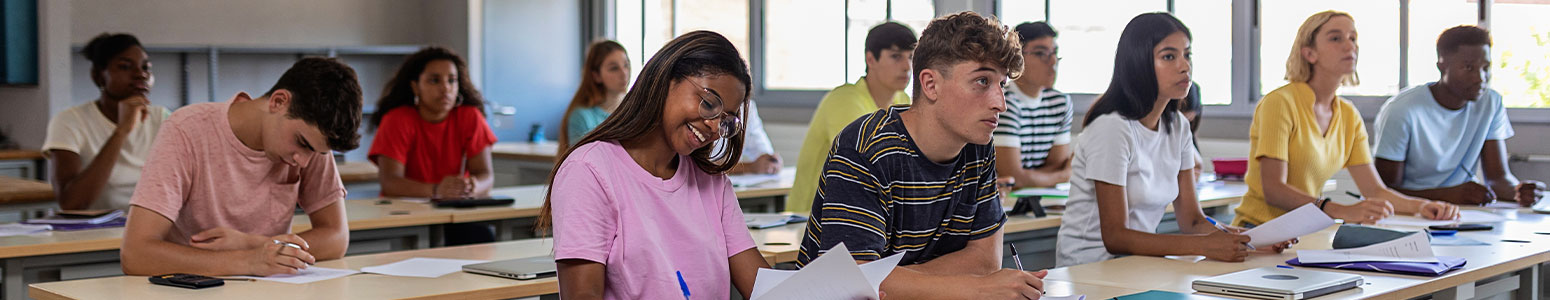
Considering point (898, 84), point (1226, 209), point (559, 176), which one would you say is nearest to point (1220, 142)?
point (1226, 209)

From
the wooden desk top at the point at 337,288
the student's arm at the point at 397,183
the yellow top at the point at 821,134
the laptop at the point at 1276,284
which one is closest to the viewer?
the laptop at the point at 1276,284

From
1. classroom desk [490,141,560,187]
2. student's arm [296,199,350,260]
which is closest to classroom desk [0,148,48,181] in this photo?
→ classroom desk [490,141,560,187]

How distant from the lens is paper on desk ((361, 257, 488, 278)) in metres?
2.62

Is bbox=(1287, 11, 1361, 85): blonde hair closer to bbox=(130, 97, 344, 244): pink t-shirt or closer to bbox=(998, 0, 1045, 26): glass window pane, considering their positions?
bbox=(130, 97, 344, 244): pink t-shirt

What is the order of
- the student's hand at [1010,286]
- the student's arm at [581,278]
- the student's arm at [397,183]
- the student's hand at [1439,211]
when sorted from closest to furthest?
the student's arm at [581,278] → the student's hand at [1010,286] → the student's hand at [1439,211] → the student's arm at [397,183]

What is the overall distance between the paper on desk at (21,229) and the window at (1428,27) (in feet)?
16.2

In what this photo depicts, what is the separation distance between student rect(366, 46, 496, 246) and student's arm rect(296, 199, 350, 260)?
1448 millimetres

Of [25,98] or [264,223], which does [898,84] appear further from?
[25,98]

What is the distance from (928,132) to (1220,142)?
4258 millimetres

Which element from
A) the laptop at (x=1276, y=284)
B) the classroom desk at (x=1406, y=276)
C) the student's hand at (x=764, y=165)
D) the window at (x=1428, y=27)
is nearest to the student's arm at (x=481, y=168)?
the student's hand at (x=764, y=165)

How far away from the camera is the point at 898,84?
4.17 m

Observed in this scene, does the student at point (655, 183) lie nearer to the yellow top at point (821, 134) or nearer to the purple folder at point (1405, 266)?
the purple folder at point (1405, 266)

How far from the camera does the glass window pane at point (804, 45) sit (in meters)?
7.82

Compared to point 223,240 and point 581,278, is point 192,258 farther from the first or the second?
point 581,278
